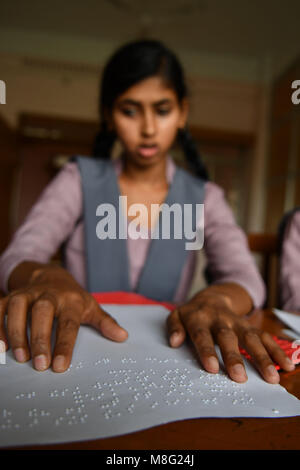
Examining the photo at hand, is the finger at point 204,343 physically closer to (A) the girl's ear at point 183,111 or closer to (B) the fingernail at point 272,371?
(B) the fingernail at point 272,371

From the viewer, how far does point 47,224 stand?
2.15 feet

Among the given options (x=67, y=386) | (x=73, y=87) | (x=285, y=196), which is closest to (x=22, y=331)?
(x=67, y=386)

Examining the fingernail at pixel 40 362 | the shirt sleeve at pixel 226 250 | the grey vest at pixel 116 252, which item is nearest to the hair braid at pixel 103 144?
the grey vest at pixel 116 252

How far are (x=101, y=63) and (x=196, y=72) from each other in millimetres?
894

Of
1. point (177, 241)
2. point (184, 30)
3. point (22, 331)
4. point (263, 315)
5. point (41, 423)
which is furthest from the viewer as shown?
point (184, 30)

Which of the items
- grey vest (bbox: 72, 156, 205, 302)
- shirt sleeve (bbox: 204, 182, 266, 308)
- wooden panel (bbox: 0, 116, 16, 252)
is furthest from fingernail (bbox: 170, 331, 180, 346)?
wooden panel (bbox: 0, 116, 16, 252)

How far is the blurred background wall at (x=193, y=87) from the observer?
2750 millimetres

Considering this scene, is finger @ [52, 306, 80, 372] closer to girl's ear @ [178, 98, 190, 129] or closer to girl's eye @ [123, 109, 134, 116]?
girl's eye @ [123, 109, 134, 116]

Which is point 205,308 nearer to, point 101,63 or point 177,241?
point 177,241

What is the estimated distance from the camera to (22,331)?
295mm

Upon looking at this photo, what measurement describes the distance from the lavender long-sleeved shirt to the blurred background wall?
2.20 meters

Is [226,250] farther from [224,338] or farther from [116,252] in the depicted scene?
[224,338]

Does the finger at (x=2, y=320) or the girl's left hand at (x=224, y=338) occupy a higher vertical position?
the finger at (x=2, y=320)

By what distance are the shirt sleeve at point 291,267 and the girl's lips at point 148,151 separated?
311 millimetres
